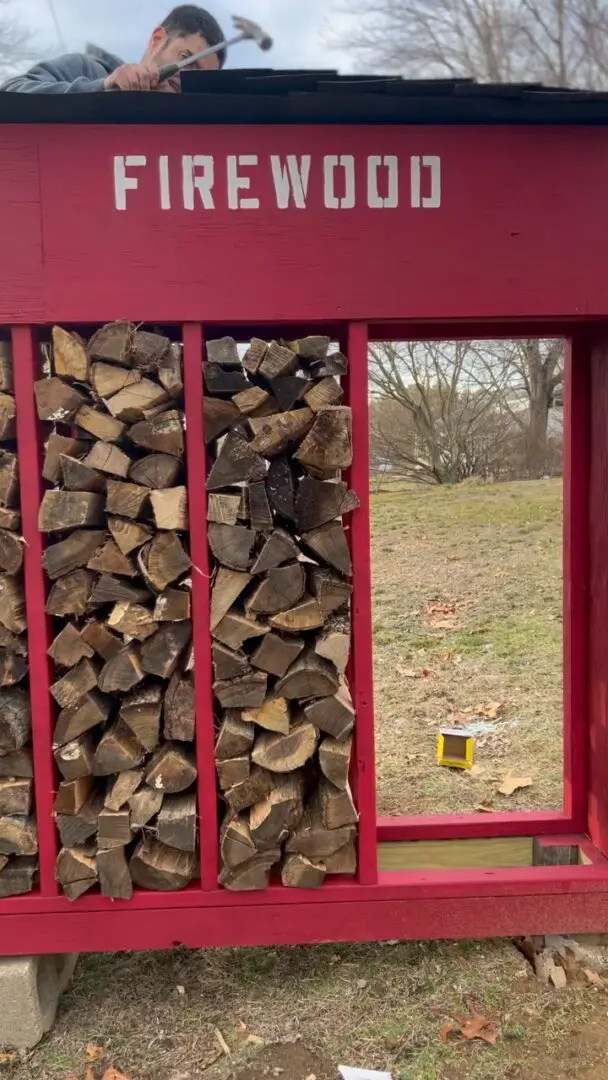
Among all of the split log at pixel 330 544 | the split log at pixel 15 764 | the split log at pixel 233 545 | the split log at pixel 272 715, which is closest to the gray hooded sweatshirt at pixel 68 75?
the split log at pixel 233 545

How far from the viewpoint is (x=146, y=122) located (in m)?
2.47

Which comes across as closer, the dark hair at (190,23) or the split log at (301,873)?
the split log at (301,873)

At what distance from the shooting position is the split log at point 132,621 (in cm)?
253

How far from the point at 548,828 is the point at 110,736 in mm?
1884

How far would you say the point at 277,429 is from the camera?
2.50 m

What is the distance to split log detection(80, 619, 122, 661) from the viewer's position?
2.56 meters

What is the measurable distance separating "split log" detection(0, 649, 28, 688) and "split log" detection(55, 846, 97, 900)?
600 mm

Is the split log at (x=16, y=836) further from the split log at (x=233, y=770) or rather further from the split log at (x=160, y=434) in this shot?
the split log at (x=160, y=434)

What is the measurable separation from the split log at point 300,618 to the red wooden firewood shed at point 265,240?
168mm

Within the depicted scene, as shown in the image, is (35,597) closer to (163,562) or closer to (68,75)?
(163,562)

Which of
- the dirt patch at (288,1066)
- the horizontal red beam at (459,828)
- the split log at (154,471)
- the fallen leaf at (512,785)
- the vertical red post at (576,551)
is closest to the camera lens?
the dirt patch at (288,1066)

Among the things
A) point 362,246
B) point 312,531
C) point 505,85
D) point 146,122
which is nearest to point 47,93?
point 146,122

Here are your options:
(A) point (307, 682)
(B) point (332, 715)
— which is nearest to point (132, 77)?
(A) point (307, 682)

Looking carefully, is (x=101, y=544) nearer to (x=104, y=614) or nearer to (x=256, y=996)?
(x=104, y=614)
